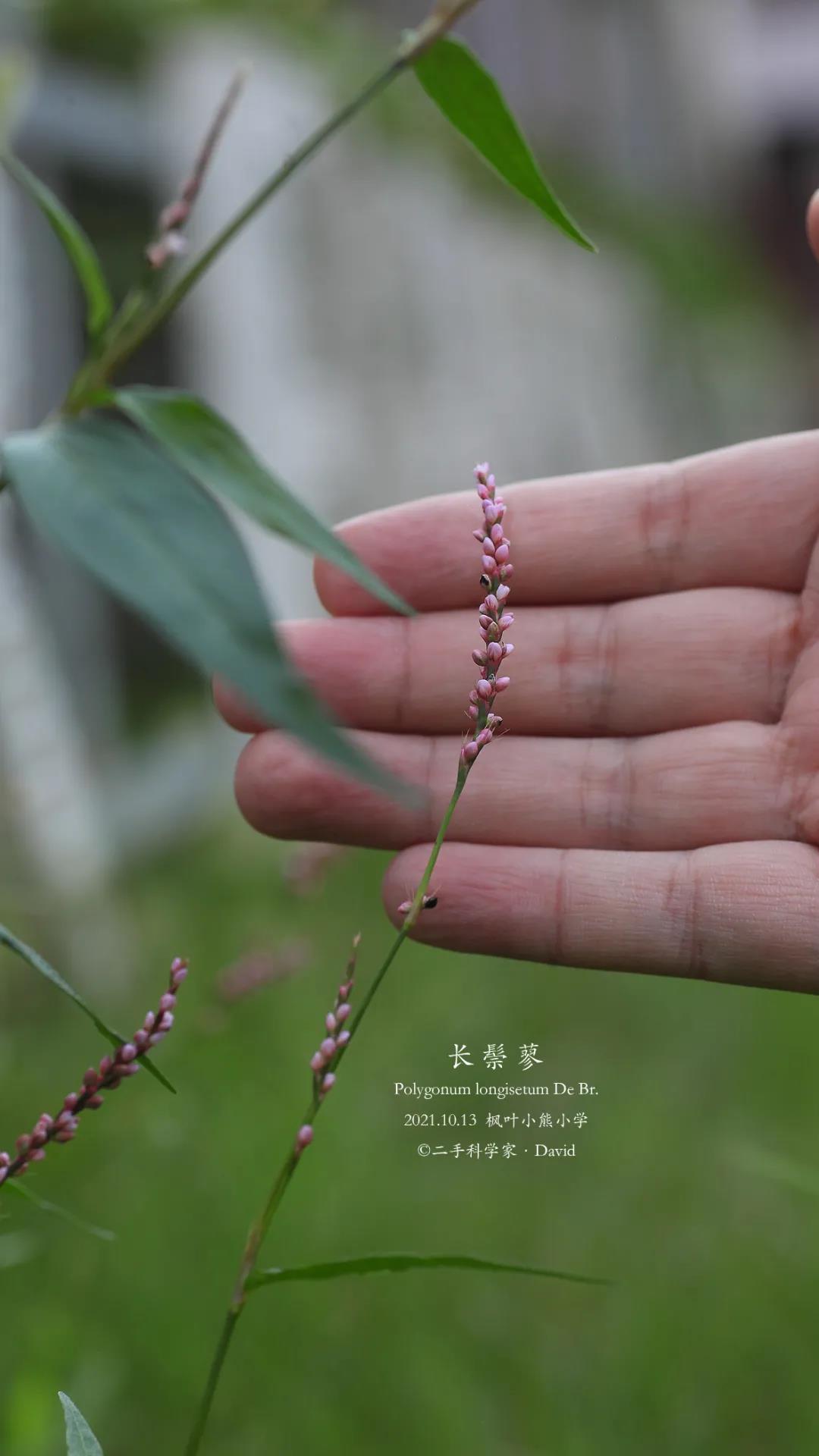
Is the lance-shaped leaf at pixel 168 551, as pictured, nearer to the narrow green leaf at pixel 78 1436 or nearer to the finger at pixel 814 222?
the narrow green leaf at pixel 78 1436

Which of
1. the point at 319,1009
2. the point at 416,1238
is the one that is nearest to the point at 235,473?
the point at 416,1238

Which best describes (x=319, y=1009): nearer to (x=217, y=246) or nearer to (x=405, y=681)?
(x=405, y=681)

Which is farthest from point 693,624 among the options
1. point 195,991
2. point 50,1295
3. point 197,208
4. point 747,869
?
point 197,208

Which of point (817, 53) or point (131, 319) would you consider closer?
point (131, 319)

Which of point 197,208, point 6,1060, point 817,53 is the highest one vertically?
point 817,53

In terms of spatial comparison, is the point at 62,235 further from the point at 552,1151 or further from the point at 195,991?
the point at 195,991

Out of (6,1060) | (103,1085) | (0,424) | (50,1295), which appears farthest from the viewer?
(0,424)

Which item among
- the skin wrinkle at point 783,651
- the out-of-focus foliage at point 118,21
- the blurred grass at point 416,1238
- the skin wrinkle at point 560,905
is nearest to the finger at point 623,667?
the skin wrinkle at point 783,651

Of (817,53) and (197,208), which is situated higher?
(817,53)

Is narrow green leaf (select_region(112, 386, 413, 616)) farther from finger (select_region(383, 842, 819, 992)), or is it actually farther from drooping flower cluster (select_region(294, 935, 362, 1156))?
finger (select_region(383, 842, 819, 992))
